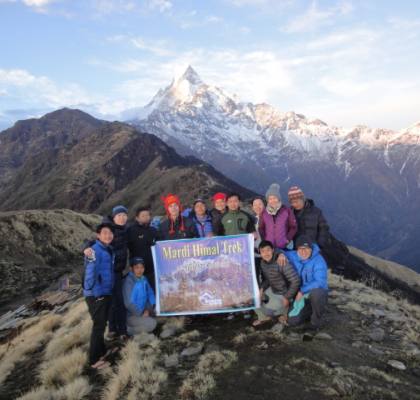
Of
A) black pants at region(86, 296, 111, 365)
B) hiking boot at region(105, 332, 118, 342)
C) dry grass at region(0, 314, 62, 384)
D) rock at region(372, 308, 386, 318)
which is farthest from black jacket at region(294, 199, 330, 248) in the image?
dry grass at region(0, 314, 62, 384)

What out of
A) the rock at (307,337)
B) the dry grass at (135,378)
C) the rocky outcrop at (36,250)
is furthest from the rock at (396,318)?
the rocky outcrop at (36,250)

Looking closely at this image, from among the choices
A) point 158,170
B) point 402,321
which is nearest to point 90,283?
point 402,321

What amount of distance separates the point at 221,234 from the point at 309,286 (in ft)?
9.63

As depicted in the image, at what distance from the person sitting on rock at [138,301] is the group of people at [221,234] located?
26 mm

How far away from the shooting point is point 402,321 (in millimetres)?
12211

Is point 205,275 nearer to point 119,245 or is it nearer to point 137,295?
point 137,295

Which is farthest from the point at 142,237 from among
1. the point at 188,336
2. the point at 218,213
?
the point at 188,336

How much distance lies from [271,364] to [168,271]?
403cm

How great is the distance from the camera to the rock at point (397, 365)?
8922mm

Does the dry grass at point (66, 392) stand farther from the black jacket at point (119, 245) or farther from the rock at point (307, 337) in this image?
the rock at point (307, 337)

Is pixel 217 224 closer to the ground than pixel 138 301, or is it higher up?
higher up

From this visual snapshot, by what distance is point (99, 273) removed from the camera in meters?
9.88

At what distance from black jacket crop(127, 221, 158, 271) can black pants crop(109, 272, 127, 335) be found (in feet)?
2.93

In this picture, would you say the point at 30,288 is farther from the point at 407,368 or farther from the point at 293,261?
the point at 407,368
